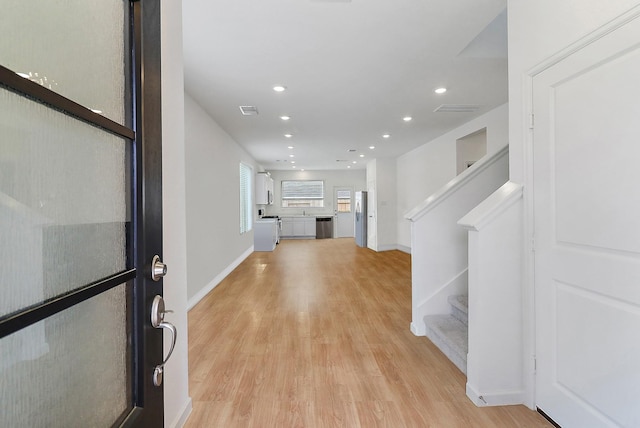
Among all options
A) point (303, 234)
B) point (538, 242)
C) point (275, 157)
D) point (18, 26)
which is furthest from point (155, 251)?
point (303, 234)

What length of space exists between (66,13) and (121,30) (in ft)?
0.45

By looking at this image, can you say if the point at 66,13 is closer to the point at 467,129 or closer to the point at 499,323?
the point at 499,323

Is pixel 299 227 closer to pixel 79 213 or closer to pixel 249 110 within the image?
pixel 249 110

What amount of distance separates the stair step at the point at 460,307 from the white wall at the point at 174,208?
2.10 m

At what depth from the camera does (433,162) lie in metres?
6.11

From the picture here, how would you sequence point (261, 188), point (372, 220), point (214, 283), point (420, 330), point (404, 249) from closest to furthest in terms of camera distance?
1. point (420, 330)
2. point (214, 283)
3. point (404, 249)
4. point (372, 220)
5. point (261, 188)

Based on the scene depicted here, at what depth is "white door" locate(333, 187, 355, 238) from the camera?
35.9ft

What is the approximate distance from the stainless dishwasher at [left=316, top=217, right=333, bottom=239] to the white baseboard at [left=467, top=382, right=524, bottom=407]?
29.1 feet

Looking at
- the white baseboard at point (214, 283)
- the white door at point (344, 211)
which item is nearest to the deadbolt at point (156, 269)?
the white baseboard at point (214, 283)

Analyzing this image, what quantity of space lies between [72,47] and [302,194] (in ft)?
34.2

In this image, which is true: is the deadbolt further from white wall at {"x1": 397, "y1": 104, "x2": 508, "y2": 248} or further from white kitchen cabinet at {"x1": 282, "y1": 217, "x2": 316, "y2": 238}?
white kitchen cabinet at {"x1": 282, "y1": 217, "x2": 316, "y2": 238}

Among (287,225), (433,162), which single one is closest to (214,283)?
(433,162)

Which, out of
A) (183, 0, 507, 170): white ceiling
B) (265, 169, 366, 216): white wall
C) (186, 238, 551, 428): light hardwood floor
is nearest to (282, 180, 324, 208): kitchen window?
(265, 169, 366, 216): white wall

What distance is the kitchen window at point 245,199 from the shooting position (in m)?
6.73
